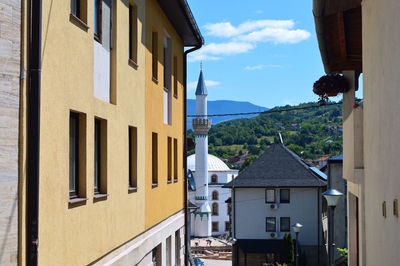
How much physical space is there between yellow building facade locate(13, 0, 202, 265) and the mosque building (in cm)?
7130

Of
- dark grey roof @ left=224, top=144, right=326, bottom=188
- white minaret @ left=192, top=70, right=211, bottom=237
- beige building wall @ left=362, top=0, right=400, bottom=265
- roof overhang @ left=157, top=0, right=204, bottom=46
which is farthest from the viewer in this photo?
white minaret @ left=192, top=70, right=211, bottom=237

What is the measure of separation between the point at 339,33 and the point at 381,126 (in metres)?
4.21

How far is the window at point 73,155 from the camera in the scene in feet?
23.6

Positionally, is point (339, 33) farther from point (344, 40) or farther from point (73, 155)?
point (73, 155)

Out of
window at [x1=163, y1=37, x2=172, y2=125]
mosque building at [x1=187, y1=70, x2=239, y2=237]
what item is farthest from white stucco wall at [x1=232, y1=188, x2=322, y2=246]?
mosque building at [x1=187, y1=70, x2=239, y2=237]

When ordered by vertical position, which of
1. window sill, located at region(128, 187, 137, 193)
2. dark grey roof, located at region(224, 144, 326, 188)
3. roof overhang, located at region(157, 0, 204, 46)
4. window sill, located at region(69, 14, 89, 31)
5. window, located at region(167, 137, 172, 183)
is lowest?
dark grey roof, located at region(224, 144, 326, 188)

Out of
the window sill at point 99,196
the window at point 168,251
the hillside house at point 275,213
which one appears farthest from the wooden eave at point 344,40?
the hillside house at point 275,213

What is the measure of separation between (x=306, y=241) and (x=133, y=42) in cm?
3357

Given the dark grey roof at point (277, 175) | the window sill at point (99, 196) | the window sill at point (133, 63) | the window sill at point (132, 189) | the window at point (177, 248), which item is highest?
the window sill at point (133, 63)

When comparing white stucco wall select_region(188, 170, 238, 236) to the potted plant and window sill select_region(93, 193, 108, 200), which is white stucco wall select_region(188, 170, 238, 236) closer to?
the potted plant

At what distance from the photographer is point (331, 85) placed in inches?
459

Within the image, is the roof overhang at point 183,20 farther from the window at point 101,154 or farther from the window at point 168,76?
the window at point 101,154

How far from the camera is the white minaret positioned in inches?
3450

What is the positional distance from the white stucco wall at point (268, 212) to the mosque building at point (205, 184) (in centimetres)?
4232
